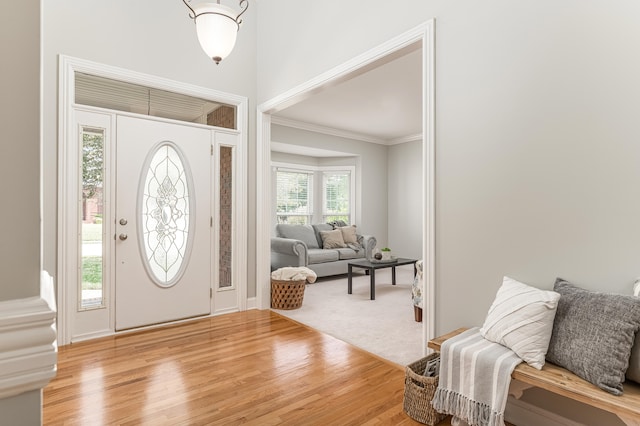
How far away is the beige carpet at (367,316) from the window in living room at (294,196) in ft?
7.37

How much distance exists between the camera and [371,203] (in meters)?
8.09

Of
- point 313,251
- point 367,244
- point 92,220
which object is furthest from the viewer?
point 367,244

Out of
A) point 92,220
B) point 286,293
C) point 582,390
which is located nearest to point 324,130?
point 286,293

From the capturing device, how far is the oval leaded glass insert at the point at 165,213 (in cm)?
369

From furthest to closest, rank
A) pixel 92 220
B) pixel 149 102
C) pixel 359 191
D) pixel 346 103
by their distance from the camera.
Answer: pixel 359 191
pixel 346 103
pixel 149 102
pixel 92 220

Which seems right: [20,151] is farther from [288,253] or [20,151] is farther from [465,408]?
[288,253]

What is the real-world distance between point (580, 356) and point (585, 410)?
47cm

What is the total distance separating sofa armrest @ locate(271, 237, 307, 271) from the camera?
576 cm

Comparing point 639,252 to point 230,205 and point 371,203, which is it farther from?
point 371,203

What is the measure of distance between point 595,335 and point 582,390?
231mm

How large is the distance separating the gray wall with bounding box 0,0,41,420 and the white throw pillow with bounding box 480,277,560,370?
1.83m

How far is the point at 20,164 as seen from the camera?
0.60 m

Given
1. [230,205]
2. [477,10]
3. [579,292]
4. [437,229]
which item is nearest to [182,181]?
[230,205]

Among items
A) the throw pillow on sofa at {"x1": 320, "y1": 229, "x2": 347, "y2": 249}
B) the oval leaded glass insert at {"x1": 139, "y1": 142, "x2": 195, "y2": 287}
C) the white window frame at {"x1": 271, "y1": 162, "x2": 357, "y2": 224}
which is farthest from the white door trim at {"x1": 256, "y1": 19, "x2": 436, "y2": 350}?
the white window frame at {"x1": 271, "y1": 162, "x2": 357, "y2": 224}
